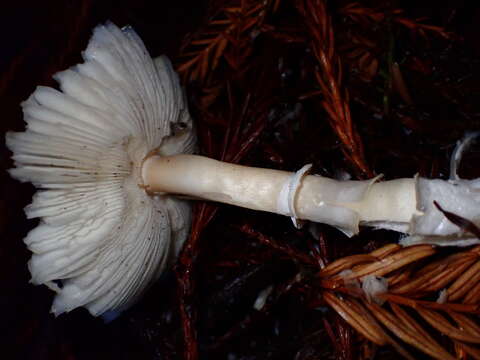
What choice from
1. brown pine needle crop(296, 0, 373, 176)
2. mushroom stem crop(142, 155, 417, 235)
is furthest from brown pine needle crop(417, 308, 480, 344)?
brown pine needle crop(296, 0, 373, 176)

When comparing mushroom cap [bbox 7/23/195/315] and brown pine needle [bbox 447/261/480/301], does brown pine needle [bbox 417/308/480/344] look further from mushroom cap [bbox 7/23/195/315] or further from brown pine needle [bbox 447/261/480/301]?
mushroom cap [bbox 7/23/195/315]

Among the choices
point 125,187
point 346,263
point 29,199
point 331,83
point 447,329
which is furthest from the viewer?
point 29,199

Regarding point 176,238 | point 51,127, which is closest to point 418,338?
point 176,238

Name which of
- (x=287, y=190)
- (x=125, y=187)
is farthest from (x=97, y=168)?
(x=287, y=190)

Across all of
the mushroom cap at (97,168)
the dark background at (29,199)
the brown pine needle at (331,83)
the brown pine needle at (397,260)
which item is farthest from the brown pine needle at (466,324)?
the dark background at (29,199)

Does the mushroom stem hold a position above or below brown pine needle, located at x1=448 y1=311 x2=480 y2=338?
above

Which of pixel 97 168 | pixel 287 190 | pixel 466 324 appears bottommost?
pixel 466 324

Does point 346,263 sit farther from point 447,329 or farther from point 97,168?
point 97,168

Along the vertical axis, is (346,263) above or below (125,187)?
below

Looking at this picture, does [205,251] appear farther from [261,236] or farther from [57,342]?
[57,342]
